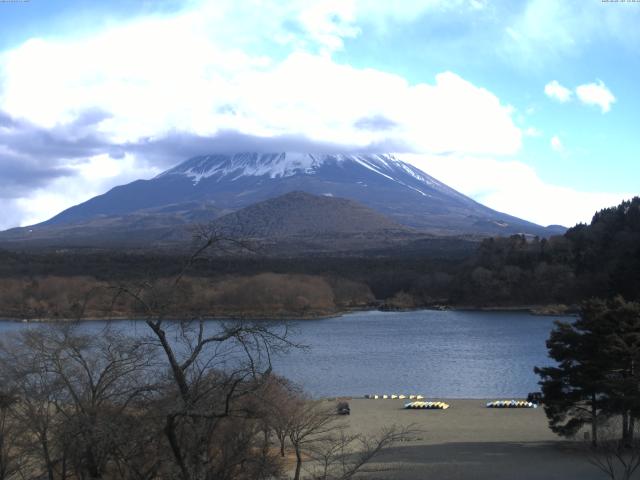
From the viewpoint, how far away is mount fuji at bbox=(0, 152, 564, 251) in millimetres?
144125

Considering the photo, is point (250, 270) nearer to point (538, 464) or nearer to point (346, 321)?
point (346, 321)

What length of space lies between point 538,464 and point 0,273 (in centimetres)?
6615

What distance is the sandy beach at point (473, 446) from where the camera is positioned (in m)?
14.4

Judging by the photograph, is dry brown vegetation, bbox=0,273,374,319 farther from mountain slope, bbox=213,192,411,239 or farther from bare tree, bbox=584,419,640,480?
mountain slope, bbox=213,192,411,239

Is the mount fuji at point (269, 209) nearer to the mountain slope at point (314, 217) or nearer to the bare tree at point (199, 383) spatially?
the mountain slope at point (314, 217)

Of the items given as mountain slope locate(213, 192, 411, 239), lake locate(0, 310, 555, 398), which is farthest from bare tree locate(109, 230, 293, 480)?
mountain slope locate(213, 192, 411, 239)

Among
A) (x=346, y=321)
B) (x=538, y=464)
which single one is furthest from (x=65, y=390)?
(x=346, y=321)

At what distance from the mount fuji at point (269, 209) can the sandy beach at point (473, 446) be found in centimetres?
10959

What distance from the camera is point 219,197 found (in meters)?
176

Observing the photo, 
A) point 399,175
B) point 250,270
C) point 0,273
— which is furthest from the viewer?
point 399,175

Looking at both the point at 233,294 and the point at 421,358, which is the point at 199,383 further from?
the point at 233,294

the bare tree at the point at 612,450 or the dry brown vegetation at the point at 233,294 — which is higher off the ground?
the dry brown vegetation at the point at 233,294

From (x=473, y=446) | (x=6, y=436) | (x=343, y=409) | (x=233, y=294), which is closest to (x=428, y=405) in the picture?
(x=343, y=409)

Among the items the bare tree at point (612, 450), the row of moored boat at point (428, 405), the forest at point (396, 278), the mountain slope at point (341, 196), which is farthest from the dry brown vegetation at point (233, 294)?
the mountain slope at point (341, 196)
